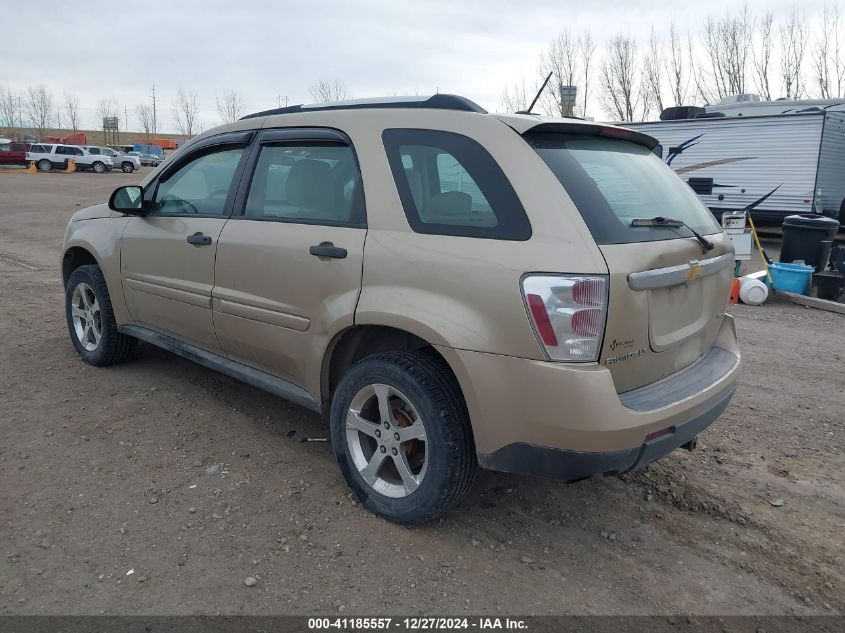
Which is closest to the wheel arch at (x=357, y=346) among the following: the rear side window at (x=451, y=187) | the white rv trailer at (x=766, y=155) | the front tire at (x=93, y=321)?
the rear side window at (x=451, y=187)

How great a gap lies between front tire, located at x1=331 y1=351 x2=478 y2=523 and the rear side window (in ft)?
1.98

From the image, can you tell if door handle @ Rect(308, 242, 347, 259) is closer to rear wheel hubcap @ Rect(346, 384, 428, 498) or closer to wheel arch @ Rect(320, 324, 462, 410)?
wheel arch @ Rect(320, 324, 462, 410)

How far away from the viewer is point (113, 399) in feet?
14.5

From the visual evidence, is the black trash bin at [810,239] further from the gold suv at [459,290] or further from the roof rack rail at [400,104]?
the roof rack rail at [400,104]

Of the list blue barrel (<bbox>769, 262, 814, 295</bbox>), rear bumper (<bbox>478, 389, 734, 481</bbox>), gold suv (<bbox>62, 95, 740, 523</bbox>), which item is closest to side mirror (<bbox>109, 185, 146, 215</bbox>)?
gold suv (<bbox>62, 95, 740, 523</bbox>)

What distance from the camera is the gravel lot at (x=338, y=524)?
2582mm

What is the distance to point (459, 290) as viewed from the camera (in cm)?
265

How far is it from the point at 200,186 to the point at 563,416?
276 cm

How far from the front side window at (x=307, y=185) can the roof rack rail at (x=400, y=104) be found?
235 millimetres

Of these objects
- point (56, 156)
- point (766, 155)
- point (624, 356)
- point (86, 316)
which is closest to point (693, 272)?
point (624, 356)

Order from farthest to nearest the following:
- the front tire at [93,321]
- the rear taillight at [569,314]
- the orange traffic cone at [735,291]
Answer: the orange traffic cone at [735,291] < the front tire at [93,321] < the rear taillight at [569,314]

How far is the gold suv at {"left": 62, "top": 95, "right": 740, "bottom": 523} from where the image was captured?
8.18 feet

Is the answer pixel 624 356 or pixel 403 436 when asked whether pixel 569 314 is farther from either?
pixel 403 436

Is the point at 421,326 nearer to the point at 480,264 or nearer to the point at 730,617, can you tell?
the point at 480,264
